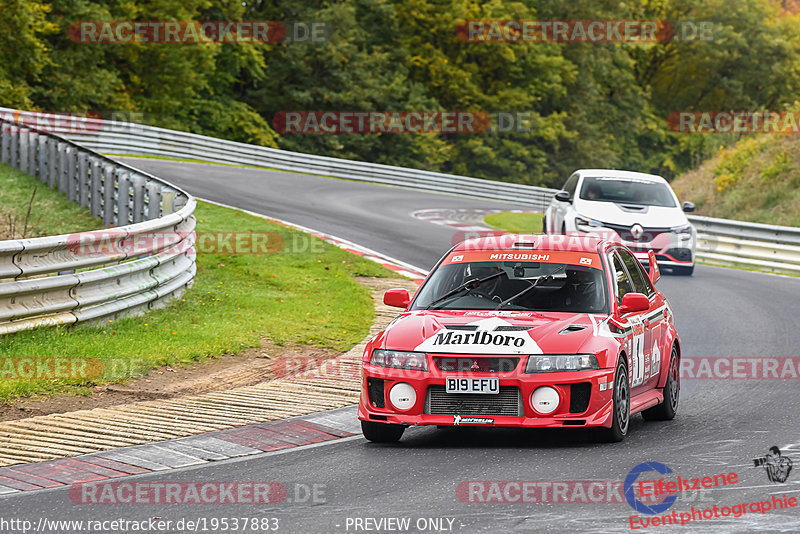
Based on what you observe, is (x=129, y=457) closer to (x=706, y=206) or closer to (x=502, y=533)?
(x=502, y=533)

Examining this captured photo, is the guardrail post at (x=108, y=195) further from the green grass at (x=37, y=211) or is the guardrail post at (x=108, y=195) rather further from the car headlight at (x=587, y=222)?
the car headlight at (x=587, y=222)

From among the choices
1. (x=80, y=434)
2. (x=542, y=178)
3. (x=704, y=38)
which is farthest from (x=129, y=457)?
(x=704, y=38)

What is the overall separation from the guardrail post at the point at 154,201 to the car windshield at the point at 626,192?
24.6 feet

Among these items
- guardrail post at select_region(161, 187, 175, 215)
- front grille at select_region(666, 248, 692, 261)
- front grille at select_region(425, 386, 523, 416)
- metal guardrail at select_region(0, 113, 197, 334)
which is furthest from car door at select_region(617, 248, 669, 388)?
front grille at select_region(666, 248, 692, 261)

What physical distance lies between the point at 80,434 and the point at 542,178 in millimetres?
54116

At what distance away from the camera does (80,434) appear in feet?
26.9

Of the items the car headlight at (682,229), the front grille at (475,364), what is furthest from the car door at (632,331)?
the car headlight at (682,229)

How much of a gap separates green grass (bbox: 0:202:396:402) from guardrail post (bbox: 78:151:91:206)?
2.07 metres

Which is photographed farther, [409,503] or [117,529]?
[409,503]

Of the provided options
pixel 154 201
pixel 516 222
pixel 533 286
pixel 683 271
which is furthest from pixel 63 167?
pixel 533 286

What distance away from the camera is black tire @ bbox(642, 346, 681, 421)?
930 centimetres

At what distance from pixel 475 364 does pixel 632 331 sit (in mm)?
1549

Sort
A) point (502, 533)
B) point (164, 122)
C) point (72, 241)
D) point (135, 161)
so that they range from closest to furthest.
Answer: point (502, 533) < point (72, 241) < point (135, 161) < point (164, 122)

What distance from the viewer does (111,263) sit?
41.3 ft
